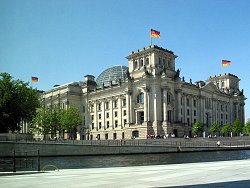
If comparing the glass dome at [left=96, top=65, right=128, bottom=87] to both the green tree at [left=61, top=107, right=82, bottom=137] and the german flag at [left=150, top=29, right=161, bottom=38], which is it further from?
the german flag at [left=150, top=29, right=161, bottom=38]

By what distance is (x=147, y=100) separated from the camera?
110m

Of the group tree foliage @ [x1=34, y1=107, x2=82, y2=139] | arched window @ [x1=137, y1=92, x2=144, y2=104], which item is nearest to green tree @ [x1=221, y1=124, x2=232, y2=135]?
arched window @ [x1=137, y1=92, x2=144, y2=104]

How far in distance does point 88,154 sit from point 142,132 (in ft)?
124

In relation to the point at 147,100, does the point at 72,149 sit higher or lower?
lower

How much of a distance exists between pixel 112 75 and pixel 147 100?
35.9 metres

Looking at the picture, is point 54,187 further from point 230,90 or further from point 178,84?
Result: point 230,90

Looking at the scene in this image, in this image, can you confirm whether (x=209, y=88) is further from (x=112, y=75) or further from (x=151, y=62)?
(x=112, y=75)

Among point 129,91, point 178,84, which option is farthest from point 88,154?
point 178,84

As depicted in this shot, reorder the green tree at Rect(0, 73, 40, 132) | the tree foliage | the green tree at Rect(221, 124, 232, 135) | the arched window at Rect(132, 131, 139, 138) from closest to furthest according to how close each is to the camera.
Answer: the green tree at Rect(0, 73, 40, 132) < the arched window at Rect(132, 131, 139, 138) < the tree foliage < the green tree at Rect(221, 124, 232, 135)

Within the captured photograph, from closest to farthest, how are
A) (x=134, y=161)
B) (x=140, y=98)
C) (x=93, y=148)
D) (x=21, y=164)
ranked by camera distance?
(x=21, y=164) → (x=134, y=161) → (x=93, y=148) → (x=140, y=98)

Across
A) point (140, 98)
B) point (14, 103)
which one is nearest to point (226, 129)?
point (140, 98)

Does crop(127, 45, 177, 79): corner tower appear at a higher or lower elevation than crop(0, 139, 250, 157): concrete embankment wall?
higher

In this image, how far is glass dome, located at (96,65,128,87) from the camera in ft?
460

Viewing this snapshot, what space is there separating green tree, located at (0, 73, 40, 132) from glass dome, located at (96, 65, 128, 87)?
49958 mm
